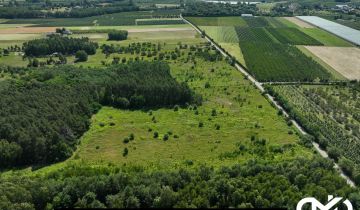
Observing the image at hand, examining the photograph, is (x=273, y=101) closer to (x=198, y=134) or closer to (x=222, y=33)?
(x=198, y=134)

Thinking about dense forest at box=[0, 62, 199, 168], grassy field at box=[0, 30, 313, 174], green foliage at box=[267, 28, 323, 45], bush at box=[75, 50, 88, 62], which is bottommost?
grassy field at box=[0, 30, 313, 174]

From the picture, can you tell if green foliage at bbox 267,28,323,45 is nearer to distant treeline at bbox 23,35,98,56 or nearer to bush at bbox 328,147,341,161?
distant treeline at bbox 23,35,98,56

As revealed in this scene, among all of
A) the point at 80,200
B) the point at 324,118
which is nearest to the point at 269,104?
the point at 324,118

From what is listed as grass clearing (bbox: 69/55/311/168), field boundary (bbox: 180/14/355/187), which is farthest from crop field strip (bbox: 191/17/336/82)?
grass clearing (bbox: 69/55/311/168)

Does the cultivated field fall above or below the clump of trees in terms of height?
below

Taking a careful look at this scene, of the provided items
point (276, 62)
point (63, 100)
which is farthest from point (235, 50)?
point (63, 100)

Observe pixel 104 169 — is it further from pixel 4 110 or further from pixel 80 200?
pixel 4 110

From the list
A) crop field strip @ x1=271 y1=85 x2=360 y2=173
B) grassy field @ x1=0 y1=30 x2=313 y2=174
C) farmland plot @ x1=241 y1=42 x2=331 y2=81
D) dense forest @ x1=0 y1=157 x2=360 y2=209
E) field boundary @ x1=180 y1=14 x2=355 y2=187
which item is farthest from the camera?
farmland plot @ x1=241 y1=42 x2=331 y2=81
